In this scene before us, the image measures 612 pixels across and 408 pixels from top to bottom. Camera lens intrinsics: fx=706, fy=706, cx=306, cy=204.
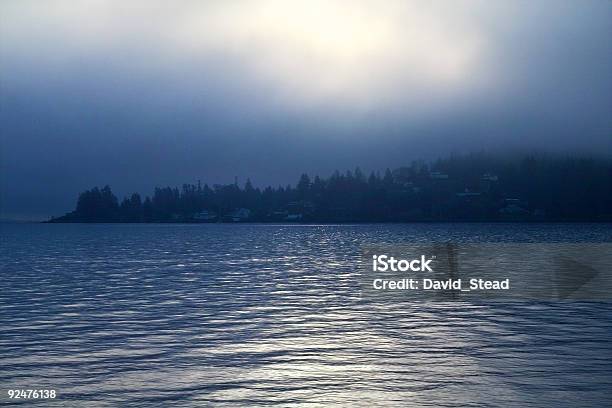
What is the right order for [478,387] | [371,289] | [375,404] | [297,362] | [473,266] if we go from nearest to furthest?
[375,404] → [478,387] → [297,362] → [371,289] → [473,266]

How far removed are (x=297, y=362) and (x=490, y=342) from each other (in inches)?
314

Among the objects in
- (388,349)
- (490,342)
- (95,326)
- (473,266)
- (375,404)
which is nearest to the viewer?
(375,404)

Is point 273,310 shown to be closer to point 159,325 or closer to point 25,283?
point 159,325

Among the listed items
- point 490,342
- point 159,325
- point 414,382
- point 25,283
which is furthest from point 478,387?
point 25,283

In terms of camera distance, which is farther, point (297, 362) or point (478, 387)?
point (297, 362)

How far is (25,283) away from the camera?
51531mm

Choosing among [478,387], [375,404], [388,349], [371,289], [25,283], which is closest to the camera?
[375,404]

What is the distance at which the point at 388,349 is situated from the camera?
24.2 metres

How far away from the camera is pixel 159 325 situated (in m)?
30.0

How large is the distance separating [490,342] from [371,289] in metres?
22.2

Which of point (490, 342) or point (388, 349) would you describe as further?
point (490, 342)

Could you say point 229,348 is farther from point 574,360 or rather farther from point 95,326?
point 574,360

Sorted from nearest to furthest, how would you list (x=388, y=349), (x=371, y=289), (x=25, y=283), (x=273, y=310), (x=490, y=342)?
(x=388, y=349) < (x=490, y=342) < (x=273, y=310) < (x=371, y=289) < (x=25, y=283)

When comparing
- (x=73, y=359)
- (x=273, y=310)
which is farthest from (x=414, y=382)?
(x=273, y=310)
